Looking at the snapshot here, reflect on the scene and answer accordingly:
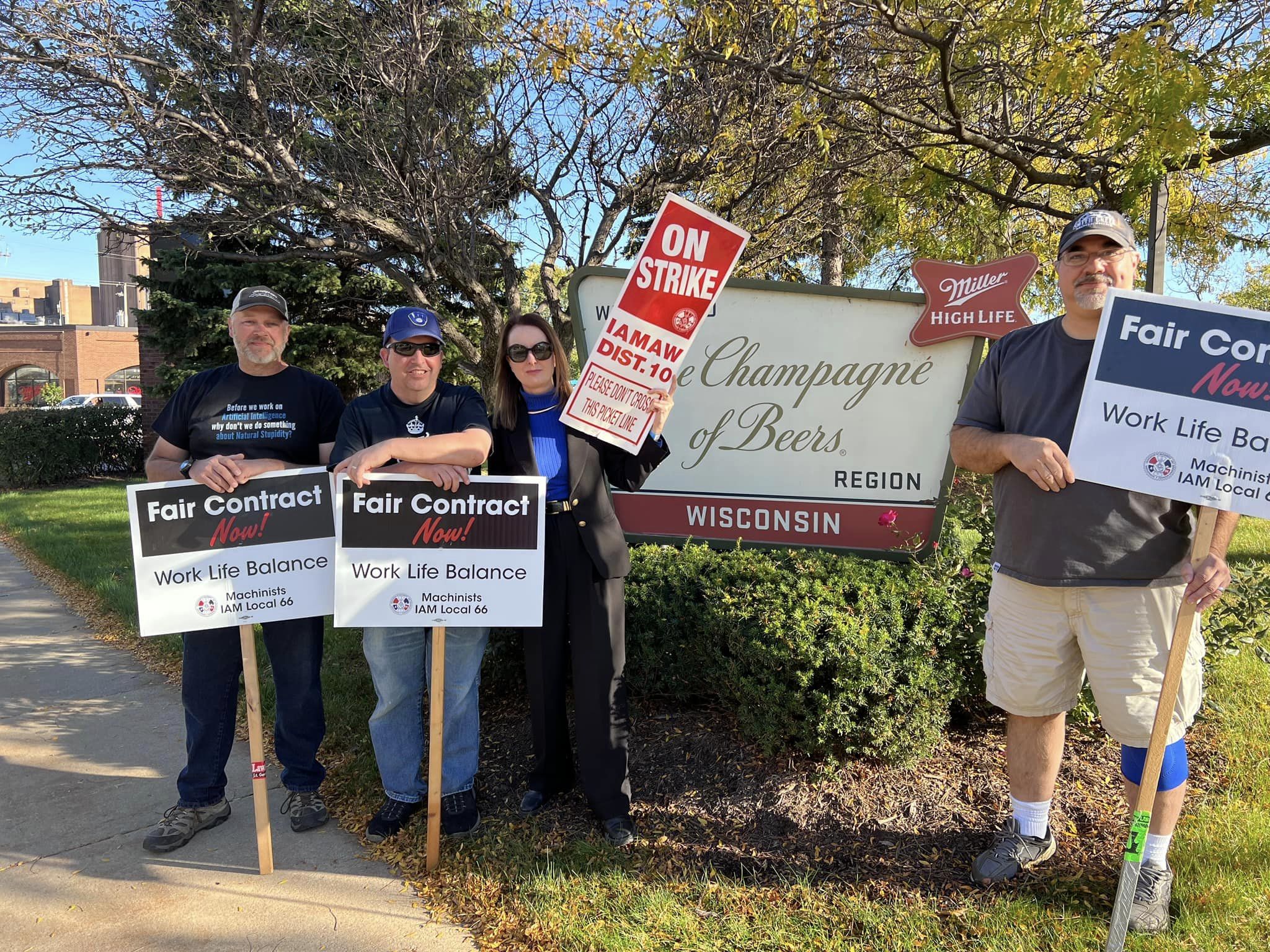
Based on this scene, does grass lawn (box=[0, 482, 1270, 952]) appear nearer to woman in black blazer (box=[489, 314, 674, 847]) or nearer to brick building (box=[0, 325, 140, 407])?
woman in black blazer (box=[489, 314, 674, 847])

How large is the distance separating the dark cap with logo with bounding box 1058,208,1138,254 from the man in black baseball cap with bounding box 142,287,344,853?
8.86ft

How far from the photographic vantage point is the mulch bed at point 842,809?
2848mm

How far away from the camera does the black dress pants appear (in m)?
3.07

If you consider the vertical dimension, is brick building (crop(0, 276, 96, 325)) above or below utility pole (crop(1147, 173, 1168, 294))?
above

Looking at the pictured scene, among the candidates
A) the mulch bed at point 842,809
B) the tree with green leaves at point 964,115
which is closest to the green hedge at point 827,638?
the mulch bed at point 842,809

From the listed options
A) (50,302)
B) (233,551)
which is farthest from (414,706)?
(50,302)

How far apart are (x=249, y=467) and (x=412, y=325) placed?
799mm

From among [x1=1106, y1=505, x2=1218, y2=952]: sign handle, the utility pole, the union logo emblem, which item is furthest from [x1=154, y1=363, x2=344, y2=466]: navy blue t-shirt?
the utility pole

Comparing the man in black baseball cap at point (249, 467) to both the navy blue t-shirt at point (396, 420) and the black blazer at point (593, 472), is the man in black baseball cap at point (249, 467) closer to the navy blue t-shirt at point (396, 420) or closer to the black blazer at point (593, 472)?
the navy blue t-shirt at point (396, 420)

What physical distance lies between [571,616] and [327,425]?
1.27 metres

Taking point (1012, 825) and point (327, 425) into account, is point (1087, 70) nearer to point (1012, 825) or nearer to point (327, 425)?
point (1012, 825)

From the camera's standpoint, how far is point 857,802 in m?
3.15

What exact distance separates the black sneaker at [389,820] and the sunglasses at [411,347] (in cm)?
173

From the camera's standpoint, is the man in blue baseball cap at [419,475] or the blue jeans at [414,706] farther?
the blue jeans at [414,706]
